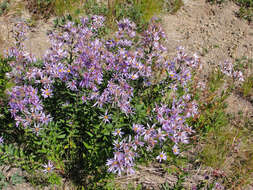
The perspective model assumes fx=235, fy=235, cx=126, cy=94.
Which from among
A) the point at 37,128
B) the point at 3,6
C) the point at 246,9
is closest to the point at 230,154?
the point at 37,128

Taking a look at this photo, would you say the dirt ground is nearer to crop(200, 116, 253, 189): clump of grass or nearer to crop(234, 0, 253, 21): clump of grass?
crop(234, 0, 253, 21): clump of grass

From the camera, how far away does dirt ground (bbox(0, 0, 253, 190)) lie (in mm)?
5272

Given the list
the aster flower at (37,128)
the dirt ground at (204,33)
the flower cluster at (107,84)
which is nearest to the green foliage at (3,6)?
the dirt ground at (204,33)

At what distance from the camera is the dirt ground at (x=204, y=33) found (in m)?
5.27

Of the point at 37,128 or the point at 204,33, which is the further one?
the point at 204,33

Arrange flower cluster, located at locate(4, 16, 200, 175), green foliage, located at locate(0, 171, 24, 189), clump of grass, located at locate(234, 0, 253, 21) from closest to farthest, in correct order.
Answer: flower cluster, located at locate(4, 16, 200, 175) → green foliage, located at locate(0, 171, 24, 189) → clump of grass, located at locate(234, 0, 253, 21)

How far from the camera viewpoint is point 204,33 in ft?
21.0

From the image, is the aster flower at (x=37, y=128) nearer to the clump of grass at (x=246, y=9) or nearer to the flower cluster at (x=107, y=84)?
the flower cluster at (x=107, y=84)

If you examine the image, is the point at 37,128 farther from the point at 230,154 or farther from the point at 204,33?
the point at 204,33

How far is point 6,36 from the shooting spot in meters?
5.36

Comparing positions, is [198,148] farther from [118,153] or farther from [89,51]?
[89,51]

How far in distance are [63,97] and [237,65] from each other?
14.3 feet

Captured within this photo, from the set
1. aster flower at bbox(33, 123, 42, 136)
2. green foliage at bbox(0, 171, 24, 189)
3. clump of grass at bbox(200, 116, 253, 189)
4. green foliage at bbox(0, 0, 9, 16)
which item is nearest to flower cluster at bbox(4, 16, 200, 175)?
aster flower at bbox(33, 123, 42, 136)

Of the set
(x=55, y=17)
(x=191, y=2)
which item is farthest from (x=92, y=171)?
(x=191, y=2)
